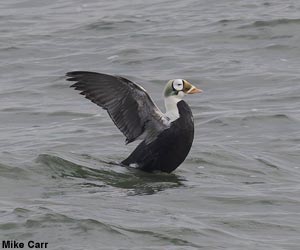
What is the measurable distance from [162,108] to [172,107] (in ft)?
12.3

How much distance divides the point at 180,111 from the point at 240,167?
1.15 meters

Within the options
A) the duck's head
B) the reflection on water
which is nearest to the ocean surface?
the reflection on water

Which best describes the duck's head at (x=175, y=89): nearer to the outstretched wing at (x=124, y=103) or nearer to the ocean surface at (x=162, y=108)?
the outstretched wing at (x=124, y=103)

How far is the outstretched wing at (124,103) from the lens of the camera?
11844 mm

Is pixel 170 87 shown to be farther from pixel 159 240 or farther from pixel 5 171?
pixel 159 240

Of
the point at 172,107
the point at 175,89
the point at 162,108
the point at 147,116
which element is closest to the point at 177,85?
the point at 175,89

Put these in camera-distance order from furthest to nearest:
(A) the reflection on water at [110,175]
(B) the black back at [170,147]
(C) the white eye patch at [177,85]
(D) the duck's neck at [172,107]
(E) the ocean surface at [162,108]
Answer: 1. (C) the white eye patch at [177,85]
2. (D) the duck's neck at [172,107]
3. (B) the black back at [170,147]
4. (A) the reflection on water at [110,175]
5. (E) the ocean surface at [162,108]

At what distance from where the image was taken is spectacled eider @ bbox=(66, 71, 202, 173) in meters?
11.7

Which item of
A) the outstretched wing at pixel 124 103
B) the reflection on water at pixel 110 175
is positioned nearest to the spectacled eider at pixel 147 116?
the outstretched wing at pixel 124 103

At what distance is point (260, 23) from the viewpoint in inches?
805

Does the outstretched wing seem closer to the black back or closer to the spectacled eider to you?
the spectacled eider

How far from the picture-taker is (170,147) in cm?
1176

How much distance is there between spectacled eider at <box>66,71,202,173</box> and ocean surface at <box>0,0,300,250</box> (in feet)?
0.74

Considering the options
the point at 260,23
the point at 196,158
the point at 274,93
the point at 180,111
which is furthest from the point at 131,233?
the point at 260,23
